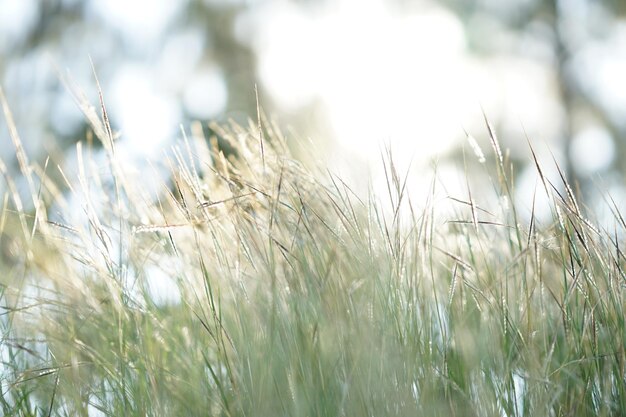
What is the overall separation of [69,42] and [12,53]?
600mm

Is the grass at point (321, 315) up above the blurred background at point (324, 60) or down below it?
below

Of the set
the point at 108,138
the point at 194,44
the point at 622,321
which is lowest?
the point at 622,321

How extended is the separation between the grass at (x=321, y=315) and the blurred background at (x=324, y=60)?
5106mm

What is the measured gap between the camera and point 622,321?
163cm

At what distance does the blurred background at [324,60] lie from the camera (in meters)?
7.68

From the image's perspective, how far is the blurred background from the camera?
7684mm

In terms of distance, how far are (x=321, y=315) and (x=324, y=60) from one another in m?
6.01

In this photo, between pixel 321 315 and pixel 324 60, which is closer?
pixel 321 315

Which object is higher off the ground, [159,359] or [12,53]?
[12,53]

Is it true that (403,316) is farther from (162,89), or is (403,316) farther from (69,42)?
(69,42)

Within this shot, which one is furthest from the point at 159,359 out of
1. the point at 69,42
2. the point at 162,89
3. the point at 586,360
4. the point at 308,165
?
the point at 69,42

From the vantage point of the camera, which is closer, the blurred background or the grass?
the grass

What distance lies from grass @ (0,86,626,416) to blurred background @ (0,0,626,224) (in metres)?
5.11

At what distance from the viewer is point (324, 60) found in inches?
297
